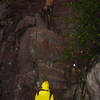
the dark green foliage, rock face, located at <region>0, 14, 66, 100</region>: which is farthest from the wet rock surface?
the dark green foliage

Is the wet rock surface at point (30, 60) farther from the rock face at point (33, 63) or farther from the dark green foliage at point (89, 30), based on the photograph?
the dark green foliage at point (89, 30)

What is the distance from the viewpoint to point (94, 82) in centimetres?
413

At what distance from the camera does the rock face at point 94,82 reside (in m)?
4.04

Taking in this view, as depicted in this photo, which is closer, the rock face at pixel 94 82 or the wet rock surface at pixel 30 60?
the rock face at pixel 94 82

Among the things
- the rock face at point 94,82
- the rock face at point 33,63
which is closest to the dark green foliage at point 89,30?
the rock face at point 94,82

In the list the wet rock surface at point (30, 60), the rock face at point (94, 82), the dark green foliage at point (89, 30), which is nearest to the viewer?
the rock face at point (94, 82)

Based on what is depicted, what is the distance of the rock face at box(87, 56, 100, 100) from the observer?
13.2 feet

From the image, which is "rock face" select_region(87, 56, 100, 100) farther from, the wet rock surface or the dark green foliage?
the wet rock surface

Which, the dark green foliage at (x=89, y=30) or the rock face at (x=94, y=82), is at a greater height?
the dark green foliage at (x=89, y=30)

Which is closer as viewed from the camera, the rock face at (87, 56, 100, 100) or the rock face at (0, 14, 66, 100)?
the rock face at (87, 56, 100, 100)

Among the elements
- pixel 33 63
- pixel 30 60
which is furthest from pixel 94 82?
pixel 30 60

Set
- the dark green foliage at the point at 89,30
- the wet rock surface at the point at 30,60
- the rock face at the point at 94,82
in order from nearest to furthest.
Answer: the rock face at the point at 94,82 → the dark green foliage at the point at 89,30 → the wet rock surface at the point at 30,60

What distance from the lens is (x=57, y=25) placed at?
7.08 meters

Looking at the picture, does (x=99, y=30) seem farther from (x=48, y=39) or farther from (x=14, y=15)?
(x=14, y=15)
